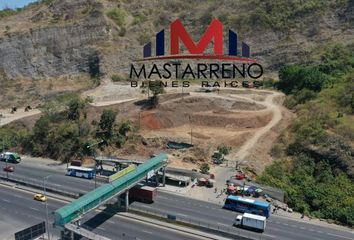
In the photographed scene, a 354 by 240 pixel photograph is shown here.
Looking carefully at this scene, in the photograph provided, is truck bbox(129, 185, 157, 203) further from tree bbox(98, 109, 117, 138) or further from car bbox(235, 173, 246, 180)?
tree bbox(98, 109, 117, 138)

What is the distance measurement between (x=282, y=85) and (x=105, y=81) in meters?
63.5

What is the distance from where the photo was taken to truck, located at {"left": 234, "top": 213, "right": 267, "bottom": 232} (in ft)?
201

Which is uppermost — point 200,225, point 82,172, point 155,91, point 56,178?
point 155,91

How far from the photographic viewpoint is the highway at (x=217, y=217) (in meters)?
62.1

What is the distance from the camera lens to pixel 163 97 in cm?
12312

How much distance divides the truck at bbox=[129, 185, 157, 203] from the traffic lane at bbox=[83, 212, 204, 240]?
800 centimetres

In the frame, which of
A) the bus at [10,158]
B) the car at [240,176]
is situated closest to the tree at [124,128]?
the bus at [10,158]

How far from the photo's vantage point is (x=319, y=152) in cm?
8662

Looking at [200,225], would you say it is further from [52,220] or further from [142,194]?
[52,220]

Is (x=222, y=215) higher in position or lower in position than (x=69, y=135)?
lower

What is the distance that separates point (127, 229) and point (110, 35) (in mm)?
123061

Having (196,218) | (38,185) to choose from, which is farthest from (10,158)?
(196,218)

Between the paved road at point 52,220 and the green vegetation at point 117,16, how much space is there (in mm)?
119121

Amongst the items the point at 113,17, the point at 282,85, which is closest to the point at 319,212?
the point at 282,85
